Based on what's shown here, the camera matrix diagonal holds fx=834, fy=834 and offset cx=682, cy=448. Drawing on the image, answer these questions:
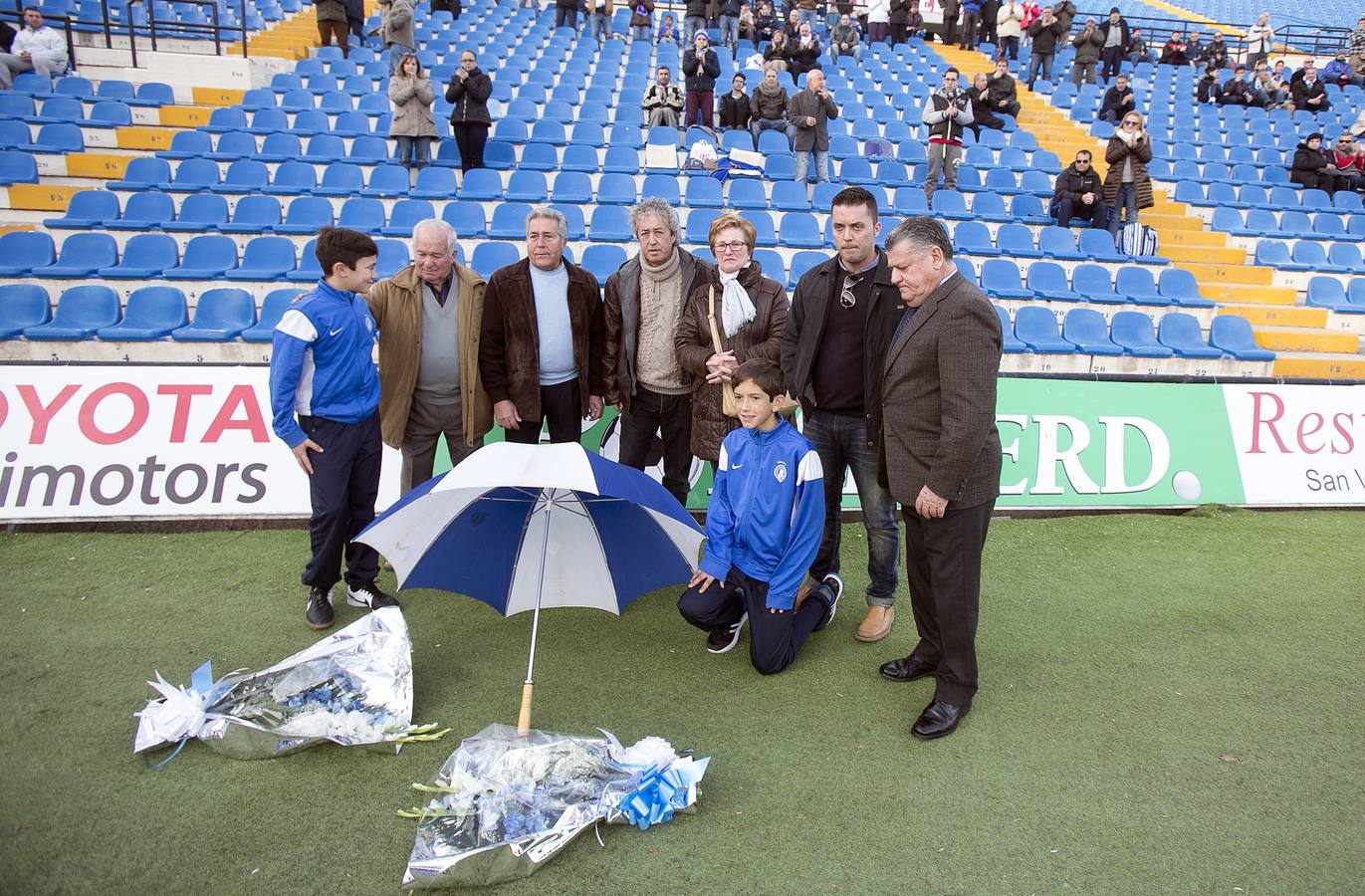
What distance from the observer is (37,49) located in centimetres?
1113

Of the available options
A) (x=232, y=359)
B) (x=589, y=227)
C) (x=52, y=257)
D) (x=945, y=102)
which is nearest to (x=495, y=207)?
(x=589, y=227)

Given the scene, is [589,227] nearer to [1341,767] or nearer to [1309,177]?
[1341,767]

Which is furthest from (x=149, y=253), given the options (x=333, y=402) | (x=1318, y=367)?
(x=1318, y=367)

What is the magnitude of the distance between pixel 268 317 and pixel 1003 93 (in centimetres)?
1158

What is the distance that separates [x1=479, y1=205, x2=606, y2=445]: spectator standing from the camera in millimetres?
3914

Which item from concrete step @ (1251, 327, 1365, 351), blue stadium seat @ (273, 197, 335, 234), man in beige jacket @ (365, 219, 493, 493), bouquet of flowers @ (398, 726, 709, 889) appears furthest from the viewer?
concrete step @ (1251, 327, 1365, 351)

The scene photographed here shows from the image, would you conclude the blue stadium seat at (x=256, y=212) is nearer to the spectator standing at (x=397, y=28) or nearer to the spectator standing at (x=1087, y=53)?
the spectator standing at (x=397, y=28)

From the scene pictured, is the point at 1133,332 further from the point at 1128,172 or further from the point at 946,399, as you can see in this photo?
the point at 946,399

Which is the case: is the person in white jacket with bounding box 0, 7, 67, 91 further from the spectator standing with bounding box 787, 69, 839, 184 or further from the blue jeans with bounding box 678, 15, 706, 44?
the spectator standing with bounding box 787, 69, 839, 184

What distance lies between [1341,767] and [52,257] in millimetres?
9899

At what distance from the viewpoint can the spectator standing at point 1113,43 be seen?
15.6m

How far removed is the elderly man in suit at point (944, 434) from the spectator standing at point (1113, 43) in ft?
53.1

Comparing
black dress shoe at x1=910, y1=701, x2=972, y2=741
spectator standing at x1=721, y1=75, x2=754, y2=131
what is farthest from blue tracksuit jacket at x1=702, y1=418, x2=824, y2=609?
spectator standing at x1=721, y1=75, x2=754, y2=131

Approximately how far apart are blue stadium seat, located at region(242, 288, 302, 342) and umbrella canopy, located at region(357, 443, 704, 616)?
458cm
